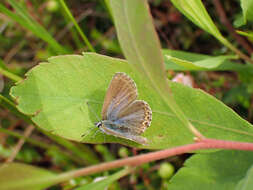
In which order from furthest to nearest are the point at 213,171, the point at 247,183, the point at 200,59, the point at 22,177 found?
the point at 200,59 → the point at 213,171 → the point at 247,183 → the point at 22,177

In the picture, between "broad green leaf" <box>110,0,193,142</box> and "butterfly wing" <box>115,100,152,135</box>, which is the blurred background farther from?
"broad green leaf" <box>110,0,193,142</box>

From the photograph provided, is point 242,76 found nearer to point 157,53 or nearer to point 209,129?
point 209,129

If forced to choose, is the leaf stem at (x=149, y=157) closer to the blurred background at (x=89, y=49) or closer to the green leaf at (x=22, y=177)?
the green leaf at (x=22, y=177)

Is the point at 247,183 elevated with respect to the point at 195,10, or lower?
lower

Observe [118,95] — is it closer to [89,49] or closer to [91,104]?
[91,104]

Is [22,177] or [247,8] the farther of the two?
[247,8]

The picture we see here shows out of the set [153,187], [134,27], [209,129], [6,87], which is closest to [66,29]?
[6,87]

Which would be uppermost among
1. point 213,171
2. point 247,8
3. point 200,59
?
point 247,8

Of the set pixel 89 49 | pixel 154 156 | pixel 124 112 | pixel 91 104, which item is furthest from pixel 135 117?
pixel 89 49
